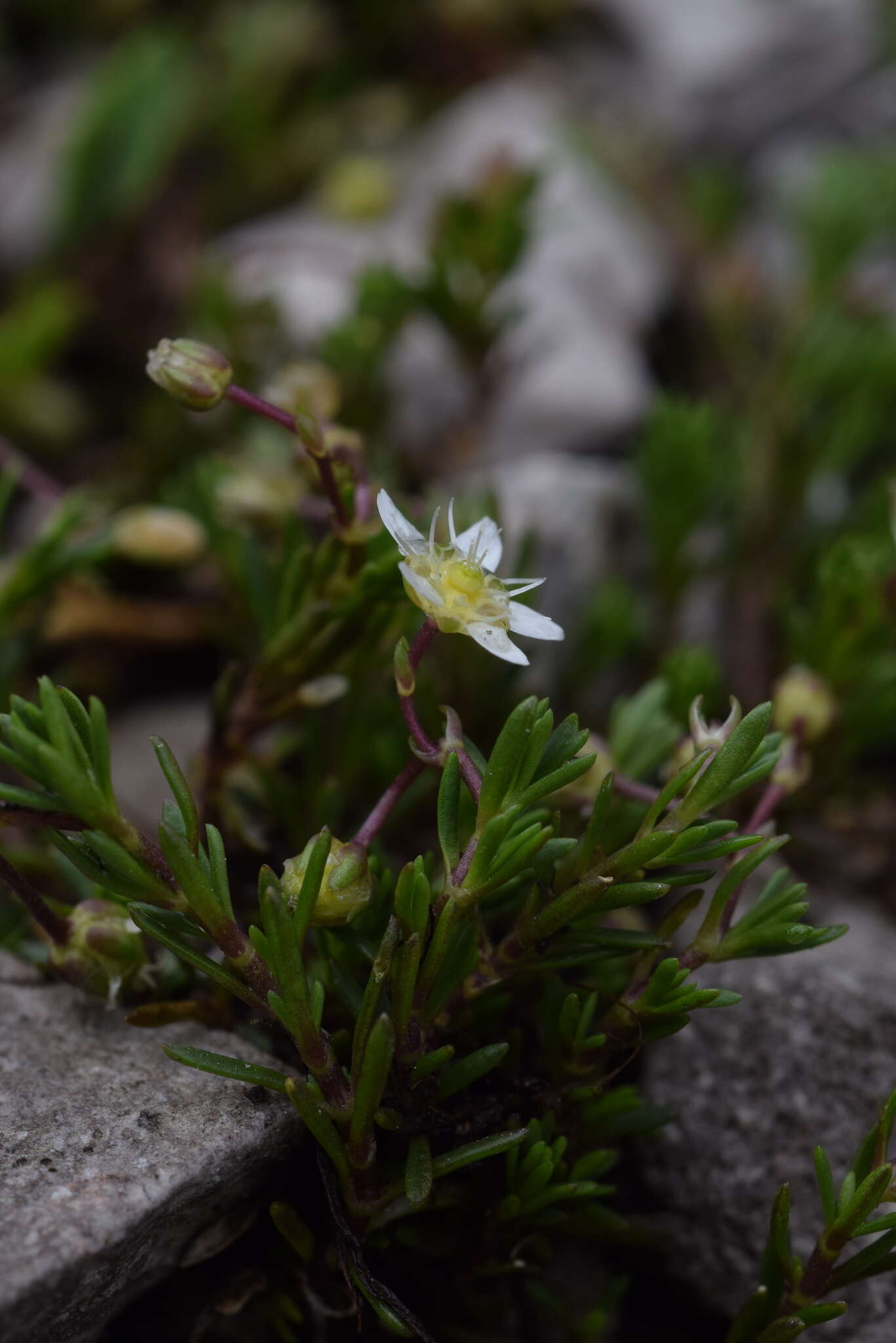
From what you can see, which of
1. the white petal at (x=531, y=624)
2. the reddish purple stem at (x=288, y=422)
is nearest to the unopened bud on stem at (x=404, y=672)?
the white petal at (x=531, y=624)

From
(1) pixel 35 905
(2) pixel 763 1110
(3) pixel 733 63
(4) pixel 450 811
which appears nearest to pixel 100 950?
(1) pixel 35 905

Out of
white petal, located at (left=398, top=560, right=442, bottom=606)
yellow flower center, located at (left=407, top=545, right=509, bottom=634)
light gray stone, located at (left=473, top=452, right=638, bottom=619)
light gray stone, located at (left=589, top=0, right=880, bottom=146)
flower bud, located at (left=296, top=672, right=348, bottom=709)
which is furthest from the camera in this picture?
light gray stone, located at (left=589, top=0, right=880, bottom=146)

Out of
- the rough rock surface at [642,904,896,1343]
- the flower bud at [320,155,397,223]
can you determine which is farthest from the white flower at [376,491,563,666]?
the flower bud at [320,155,397,223]

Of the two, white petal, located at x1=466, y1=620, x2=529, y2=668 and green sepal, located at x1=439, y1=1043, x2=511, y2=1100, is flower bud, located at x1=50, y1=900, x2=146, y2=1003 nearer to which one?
green sepal, located at x1=439, y1=1043, x2=511, y2=1100

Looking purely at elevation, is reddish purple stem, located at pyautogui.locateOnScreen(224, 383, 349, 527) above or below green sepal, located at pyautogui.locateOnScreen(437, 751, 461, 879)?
above

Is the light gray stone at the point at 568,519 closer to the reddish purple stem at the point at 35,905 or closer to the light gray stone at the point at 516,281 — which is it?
the light gray stone at the point at 516,281

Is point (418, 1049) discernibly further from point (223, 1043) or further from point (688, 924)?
point (688, 924)

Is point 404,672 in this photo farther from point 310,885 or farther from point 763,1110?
point 763,1110
